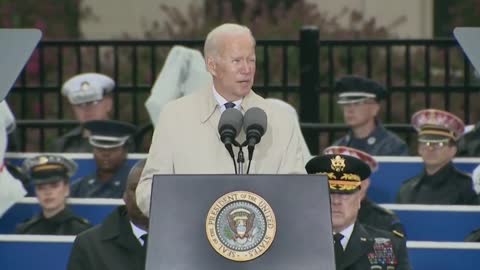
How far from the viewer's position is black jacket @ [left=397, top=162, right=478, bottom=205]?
35.3 feet

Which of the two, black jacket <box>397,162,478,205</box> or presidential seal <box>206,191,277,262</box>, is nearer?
presidential seal <box>206,191,277,262</box>

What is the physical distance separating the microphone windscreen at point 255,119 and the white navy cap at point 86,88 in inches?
227

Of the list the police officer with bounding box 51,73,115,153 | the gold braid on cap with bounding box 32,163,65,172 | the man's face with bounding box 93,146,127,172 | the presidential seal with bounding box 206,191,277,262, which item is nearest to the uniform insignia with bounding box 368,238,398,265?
the presidential seal with bounding box 206,191,277,262

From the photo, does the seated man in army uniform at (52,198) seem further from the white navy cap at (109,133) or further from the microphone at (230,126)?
the microphone at (230,126)

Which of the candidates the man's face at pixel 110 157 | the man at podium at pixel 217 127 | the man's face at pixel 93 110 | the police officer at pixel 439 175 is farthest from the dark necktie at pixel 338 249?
the man's face at pixel 93 110

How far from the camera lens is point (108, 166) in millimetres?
11391

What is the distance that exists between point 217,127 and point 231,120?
309mm

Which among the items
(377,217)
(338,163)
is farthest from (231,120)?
(377,217)

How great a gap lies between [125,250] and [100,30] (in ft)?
43.1

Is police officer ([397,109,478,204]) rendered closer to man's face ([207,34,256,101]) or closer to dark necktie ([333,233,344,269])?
dark necktie ([333,233,344,269])

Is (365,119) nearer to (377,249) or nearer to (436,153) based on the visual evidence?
(436,153)

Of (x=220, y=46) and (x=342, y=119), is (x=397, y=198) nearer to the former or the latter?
(x=342, y=119)

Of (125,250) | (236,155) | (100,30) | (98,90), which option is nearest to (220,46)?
(236,155)

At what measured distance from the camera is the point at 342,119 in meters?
13.3
